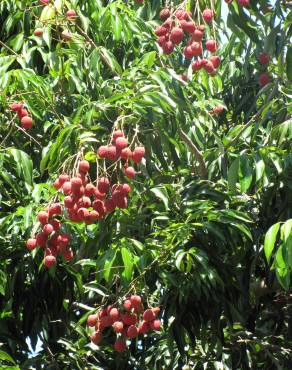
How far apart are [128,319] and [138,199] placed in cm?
67

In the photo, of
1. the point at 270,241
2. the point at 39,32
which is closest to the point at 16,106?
the point at 39,32

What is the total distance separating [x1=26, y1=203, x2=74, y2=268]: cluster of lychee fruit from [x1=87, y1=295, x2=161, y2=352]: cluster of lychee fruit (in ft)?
0.79

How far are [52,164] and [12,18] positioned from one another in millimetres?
1200

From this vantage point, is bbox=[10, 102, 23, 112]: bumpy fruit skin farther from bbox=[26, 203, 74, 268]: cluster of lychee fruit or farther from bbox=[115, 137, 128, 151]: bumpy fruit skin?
bbox=[115, 137, 128, 151]: bumpy fruit skin

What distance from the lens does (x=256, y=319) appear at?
4523mm

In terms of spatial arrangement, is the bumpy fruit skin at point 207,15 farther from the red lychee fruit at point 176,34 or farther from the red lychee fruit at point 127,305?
the red lychee fruit at point 127,305

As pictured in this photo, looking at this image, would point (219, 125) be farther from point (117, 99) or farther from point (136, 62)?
point (117, 99)

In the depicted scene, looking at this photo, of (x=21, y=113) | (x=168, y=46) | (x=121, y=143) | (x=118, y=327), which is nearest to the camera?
(x=121, y=143)

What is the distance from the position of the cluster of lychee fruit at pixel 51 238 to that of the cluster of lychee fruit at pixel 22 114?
62 centimetres

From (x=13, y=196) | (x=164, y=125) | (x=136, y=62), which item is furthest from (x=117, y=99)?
(x=13, y=196)

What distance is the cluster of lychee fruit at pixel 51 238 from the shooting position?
329 cm

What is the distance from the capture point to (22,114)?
3.91 metres

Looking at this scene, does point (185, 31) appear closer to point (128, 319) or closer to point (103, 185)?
point (103, 185)

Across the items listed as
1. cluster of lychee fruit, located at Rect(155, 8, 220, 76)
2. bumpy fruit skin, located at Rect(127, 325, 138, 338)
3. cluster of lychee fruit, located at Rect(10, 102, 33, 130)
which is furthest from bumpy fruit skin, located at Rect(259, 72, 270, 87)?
bumpy fruit skin, located at Rect(127, 325, 138, 338)
